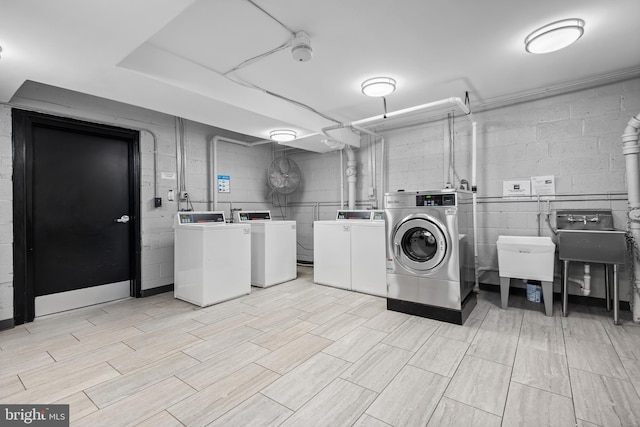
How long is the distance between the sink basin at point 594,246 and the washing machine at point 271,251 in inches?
127

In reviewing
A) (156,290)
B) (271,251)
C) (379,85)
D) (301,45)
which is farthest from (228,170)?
(301,45)

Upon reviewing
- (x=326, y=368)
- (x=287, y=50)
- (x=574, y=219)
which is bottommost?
(x=326, y=368)

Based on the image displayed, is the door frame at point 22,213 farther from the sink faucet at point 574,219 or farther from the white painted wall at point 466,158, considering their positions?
the sink faucet at point 574,219

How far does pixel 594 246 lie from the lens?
8.77ft

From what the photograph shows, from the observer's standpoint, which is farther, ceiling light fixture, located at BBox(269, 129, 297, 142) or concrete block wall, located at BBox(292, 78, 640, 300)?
ceiling light fixture, located at BBox(269, 129, 297, 142)

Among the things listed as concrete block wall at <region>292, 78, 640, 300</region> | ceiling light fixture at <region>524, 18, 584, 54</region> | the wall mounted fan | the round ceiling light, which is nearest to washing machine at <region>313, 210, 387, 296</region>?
concrete block wall at <region>292, 78, 640, 300</region>

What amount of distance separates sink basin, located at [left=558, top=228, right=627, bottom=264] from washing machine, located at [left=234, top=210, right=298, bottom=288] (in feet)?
10.6

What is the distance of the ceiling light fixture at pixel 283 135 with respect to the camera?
397cm

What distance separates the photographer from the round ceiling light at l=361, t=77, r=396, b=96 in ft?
9.65

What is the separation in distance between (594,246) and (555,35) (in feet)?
6.25

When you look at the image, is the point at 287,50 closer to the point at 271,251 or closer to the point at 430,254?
the point at 430,254

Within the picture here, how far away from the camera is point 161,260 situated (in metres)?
3.83

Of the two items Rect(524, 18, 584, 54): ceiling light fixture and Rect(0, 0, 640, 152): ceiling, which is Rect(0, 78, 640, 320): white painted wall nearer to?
Rect(0, 0, 640, 152): ceiling

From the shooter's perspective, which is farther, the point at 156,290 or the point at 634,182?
the point at 156,290
